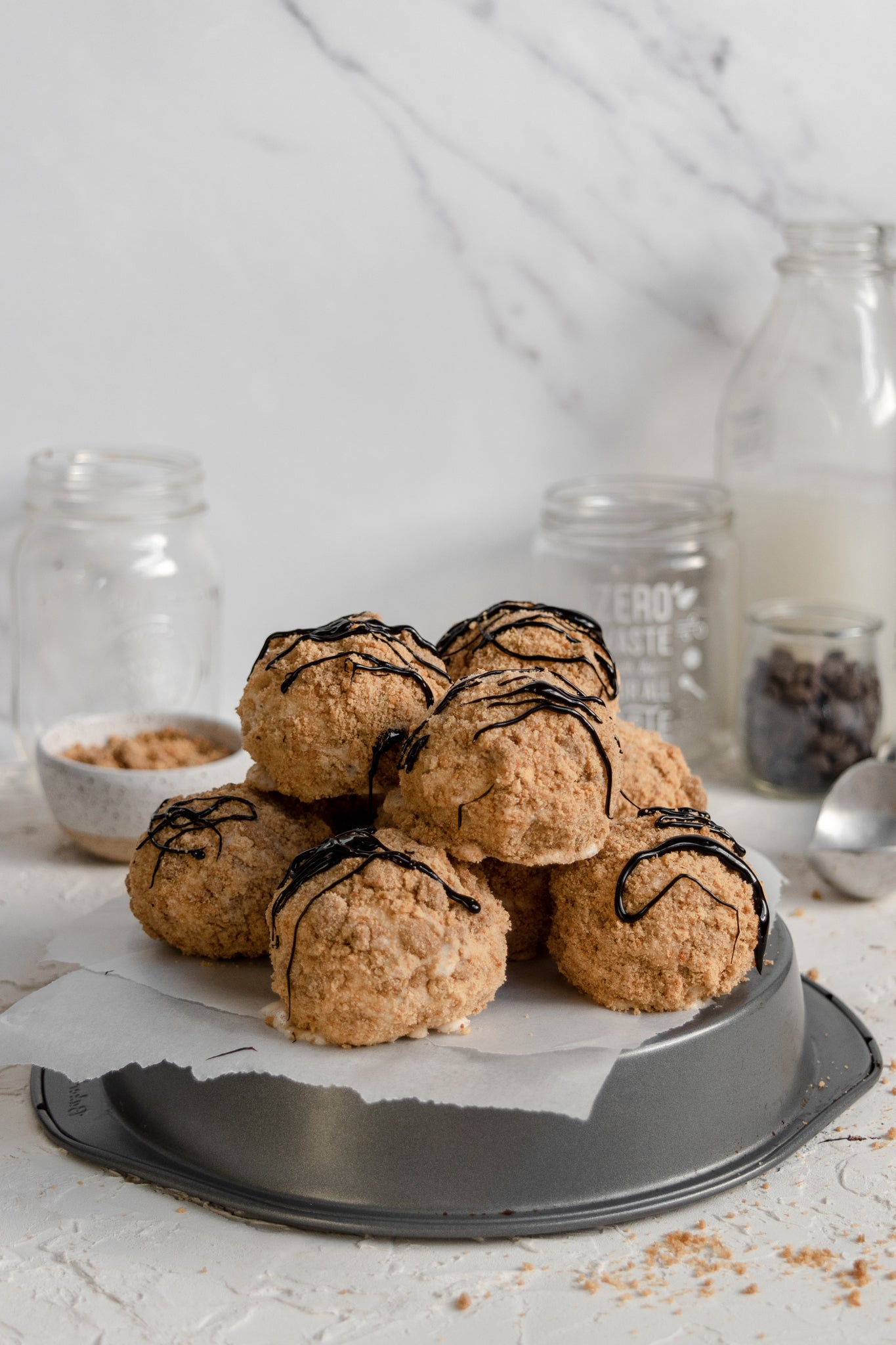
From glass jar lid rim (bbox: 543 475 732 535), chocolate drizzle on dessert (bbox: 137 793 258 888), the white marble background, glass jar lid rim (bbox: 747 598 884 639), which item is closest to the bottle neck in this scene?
the white marble background

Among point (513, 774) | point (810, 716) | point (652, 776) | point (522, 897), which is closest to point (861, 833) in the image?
point (810, 716)

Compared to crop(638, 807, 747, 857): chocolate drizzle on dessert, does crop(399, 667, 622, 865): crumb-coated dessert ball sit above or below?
above

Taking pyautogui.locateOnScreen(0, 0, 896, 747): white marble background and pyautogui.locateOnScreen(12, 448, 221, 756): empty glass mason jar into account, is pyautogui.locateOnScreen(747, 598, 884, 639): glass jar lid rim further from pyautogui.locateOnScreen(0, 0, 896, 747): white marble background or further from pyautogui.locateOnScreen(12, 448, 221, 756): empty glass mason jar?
pyautogui.locateOnScreen(12, 448, 221, 756): empty glass mason jar

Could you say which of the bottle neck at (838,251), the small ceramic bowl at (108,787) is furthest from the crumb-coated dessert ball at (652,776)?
the bottle neck at (838,251)

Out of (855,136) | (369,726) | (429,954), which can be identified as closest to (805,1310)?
(429,954)

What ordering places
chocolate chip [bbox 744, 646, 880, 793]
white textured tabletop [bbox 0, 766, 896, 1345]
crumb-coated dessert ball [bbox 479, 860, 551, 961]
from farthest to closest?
chocolate chip [bbox 744, 646, 880, 793]
crumb-coated dessert ball [bbox 479, 860, 551, 961]
white textured tabletop [bbox 0, 766, 896, 1345]

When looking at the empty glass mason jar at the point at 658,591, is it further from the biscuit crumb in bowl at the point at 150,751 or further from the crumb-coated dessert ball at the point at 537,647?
the crumb-coated dessert ball at the point at 537,647

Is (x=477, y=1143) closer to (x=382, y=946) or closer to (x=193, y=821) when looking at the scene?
(x=382, y=946)
